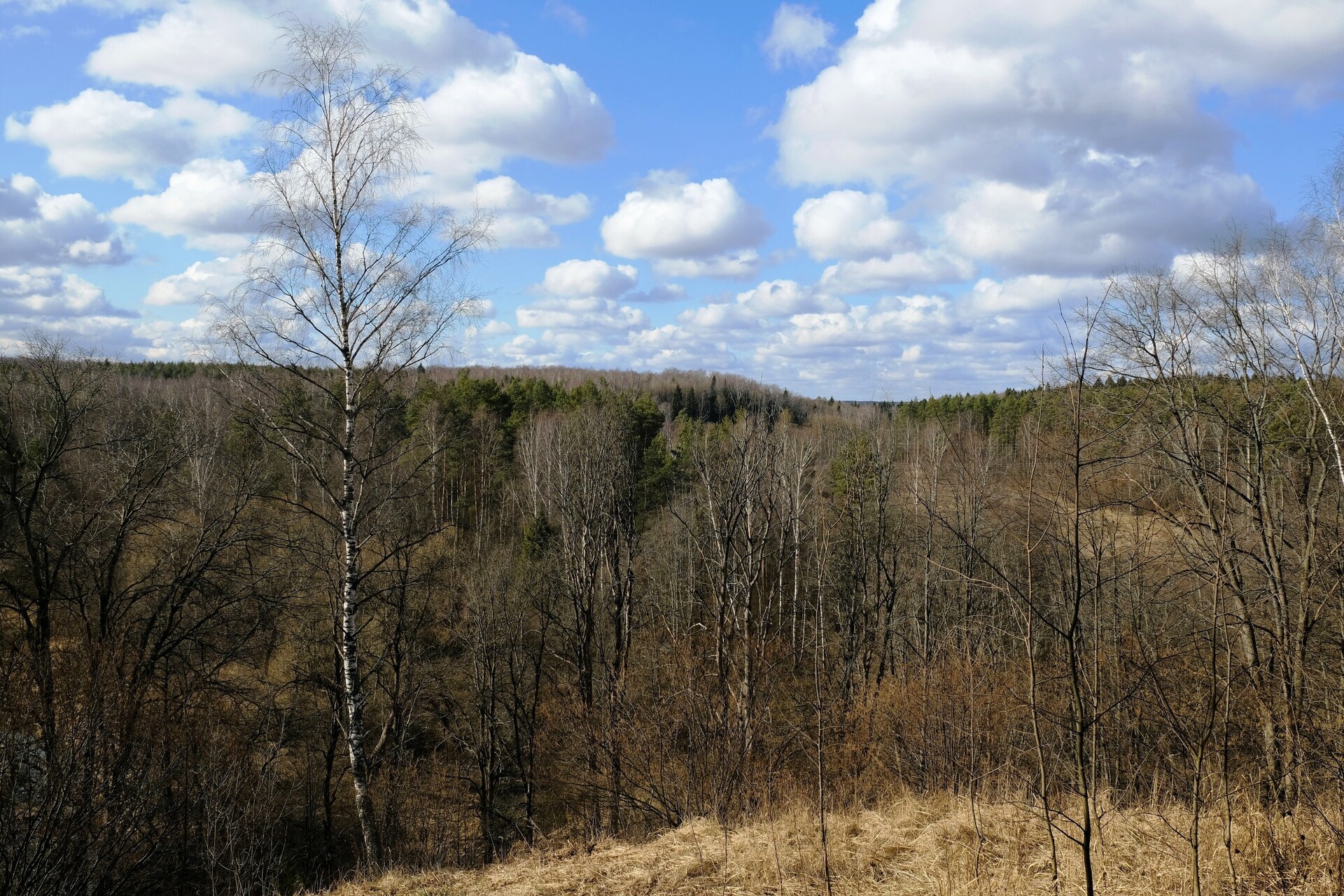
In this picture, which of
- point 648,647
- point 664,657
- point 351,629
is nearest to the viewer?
point 351,629

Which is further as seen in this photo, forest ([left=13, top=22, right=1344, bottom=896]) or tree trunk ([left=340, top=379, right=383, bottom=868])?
tree trunk ([left=340, top=379, right=383, bottom=868])

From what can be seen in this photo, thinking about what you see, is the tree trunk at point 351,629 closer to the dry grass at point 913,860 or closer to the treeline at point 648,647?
the treeline at point 648,647

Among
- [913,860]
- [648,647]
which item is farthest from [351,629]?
[648,647]

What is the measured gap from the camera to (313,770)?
21.0 m

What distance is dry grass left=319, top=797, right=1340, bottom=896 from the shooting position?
502cm

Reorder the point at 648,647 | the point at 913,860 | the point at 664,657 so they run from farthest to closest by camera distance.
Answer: the point at 648,647 → the point at 664,657 → the point at 913,860

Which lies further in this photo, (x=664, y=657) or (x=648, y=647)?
(x=648, y=647)

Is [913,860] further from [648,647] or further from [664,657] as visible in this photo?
[648,647]

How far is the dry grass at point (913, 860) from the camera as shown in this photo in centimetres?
502

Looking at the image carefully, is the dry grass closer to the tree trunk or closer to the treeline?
the treeline

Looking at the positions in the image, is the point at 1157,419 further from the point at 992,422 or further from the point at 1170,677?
the point at 992,422

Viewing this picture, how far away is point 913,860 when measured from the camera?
5844 mm

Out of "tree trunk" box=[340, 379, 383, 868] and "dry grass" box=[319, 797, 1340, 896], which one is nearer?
"dry grass" box=[319, 797, 1340, 896]

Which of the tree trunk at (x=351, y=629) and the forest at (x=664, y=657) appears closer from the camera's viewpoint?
the forest at (x=664, y=657)
